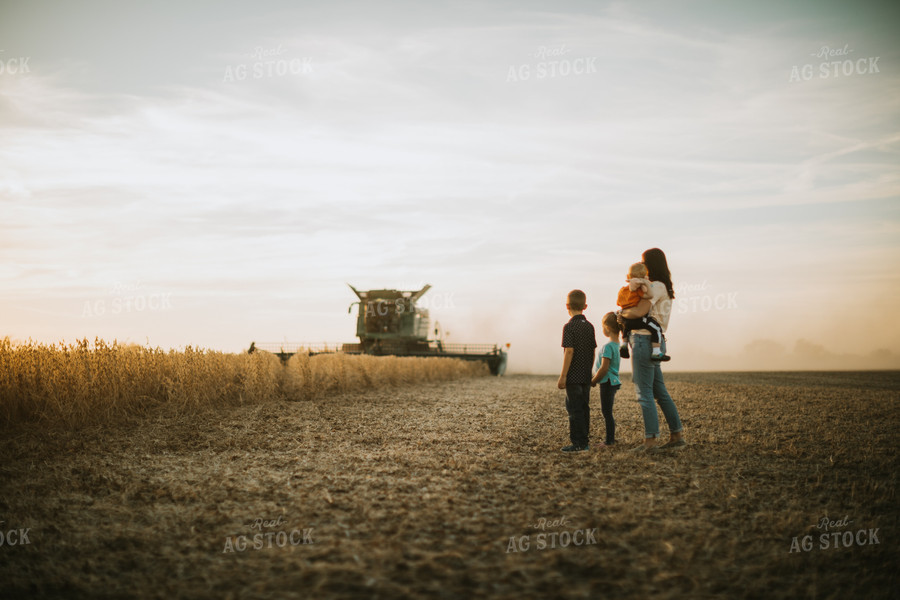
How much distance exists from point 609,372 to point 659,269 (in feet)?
5.09

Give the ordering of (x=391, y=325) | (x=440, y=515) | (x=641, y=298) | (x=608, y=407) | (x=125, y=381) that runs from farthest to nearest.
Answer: (x=391, y=325)
(x=125, y=381)
(x=608, y=407)
(x=641, y=298)
(x=440, y=515)

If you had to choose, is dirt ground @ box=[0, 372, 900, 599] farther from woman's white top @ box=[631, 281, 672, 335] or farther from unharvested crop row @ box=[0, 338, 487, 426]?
woman's white top @ box=[631, 281, 672, 335]

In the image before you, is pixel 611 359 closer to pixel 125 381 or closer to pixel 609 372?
pixel 609 372

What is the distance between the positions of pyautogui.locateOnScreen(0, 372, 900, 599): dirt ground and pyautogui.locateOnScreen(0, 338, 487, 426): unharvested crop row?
808mm

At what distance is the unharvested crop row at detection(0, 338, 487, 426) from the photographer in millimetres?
8570

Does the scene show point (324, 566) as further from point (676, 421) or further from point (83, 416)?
point (83, 416)

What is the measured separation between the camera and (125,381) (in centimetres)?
974

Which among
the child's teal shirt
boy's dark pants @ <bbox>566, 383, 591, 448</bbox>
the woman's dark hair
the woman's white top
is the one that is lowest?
boy's dark pants @ <bbox>566, 383, 591, 448</bbox>

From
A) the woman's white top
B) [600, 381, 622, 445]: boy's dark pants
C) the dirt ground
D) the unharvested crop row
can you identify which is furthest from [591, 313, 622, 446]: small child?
the unharvested crop row

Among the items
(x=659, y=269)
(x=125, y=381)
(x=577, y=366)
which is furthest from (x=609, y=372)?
(x=125, y=381)

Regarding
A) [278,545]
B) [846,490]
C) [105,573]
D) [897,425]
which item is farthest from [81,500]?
[897,425]

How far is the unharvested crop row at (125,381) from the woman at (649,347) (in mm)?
7662

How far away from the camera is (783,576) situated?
3.48 metres

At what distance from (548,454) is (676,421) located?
1662 millimetres
